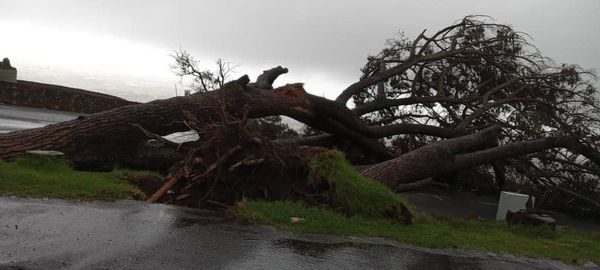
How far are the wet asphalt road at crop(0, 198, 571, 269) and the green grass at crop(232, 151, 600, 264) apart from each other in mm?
322

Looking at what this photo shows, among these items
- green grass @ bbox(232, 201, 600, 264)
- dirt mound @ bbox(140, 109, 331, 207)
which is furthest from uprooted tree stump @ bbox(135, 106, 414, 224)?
green grass @ bbox(232, 201, 600, 264)

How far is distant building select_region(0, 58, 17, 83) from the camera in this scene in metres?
21.8

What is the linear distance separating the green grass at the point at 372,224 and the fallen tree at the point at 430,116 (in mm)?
1650

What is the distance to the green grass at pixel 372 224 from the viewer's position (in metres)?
6.86

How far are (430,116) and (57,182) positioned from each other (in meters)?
9.90

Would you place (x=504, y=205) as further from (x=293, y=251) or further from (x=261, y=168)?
(x=293, y=251)

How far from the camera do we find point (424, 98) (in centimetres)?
1373

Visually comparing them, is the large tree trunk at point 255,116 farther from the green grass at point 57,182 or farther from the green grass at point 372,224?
the green grass at point 372,224

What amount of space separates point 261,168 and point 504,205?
5294mm

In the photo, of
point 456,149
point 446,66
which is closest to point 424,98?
point 446,66

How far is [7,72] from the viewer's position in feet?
71.9

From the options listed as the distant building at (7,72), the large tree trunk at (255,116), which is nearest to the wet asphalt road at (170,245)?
the large tree trunk at (255,116)

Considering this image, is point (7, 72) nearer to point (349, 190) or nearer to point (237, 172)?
point (237, 172)

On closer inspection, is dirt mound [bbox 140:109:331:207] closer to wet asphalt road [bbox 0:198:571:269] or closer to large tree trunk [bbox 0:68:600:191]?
large tree trunk [bbox 0:68:600:191]
